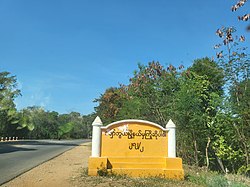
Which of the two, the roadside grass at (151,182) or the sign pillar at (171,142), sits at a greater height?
the sign pillar at (171,142)

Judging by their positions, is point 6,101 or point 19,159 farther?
point 6,101

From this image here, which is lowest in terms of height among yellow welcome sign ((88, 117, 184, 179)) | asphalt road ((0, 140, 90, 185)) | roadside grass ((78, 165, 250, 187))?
asphalt road ((0, 140, 90, 185))

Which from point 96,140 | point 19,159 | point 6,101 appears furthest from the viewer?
point 6,101

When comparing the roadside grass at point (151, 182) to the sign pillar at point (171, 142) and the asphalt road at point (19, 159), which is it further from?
the asphalt road at point (19, 159)

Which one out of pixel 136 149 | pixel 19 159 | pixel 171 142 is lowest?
pixel 19 159

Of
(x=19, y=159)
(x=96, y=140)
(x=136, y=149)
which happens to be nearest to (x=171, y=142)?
(x=136, y=149)

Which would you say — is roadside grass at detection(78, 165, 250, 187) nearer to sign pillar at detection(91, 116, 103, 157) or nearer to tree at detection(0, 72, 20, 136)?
sign pillar at detection(91, 116, 103, 157)

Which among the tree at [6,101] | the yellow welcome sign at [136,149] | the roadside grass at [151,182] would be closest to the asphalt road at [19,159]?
the roadside grass at [151,182]

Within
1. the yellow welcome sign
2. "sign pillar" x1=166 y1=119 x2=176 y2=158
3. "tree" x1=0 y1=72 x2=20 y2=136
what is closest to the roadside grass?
the yellow welcome sign

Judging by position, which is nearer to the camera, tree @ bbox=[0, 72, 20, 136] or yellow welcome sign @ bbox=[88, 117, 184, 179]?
yellow welcome sign @ bbox=[88, 117, 184, 179]

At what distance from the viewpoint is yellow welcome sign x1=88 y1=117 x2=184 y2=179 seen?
9734 mm

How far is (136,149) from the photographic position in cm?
1020

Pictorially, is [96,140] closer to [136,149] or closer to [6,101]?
[136,149]

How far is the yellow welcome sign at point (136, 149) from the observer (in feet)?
31.9
